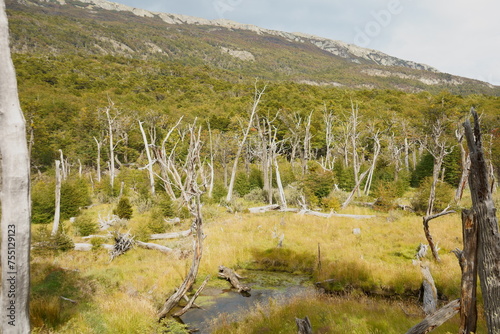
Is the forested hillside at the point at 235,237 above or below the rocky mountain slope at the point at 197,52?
below

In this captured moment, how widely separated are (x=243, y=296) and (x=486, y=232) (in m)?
7.63

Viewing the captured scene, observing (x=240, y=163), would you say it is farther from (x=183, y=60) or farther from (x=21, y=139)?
(x=183, y=60)

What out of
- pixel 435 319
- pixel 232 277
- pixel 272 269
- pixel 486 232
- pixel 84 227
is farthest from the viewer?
pixel 84 227

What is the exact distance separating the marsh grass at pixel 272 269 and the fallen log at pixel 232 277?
317mm

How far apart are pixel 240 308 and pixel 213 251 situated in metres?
4.60

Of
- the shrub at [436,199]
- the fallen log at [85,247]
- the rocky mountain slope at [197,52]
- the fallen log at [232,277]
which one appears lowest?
the fallen log at [85,247]

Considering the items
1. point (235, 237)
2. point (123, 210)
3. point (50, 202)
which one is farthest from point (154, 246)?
point (50, 202)

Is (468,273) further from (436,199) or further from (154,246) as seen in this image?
(436,199)

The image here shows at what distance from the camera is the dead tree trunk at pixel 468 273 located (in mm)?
3857

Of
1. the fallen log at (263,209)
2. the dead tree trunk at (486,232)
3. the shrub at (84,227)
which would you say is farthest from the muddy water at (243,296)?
the fallen log at (263,209)

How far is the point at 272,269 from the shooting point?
11.8 meters

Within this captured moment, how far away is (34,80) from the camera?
200 feet

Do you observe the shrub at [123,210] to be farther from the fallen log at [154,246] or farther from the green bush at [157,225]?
the fallen log at [154,246]

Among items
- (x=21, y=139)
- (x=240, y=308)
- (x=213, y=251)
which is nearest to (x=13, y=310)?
(x=21, y=139)
